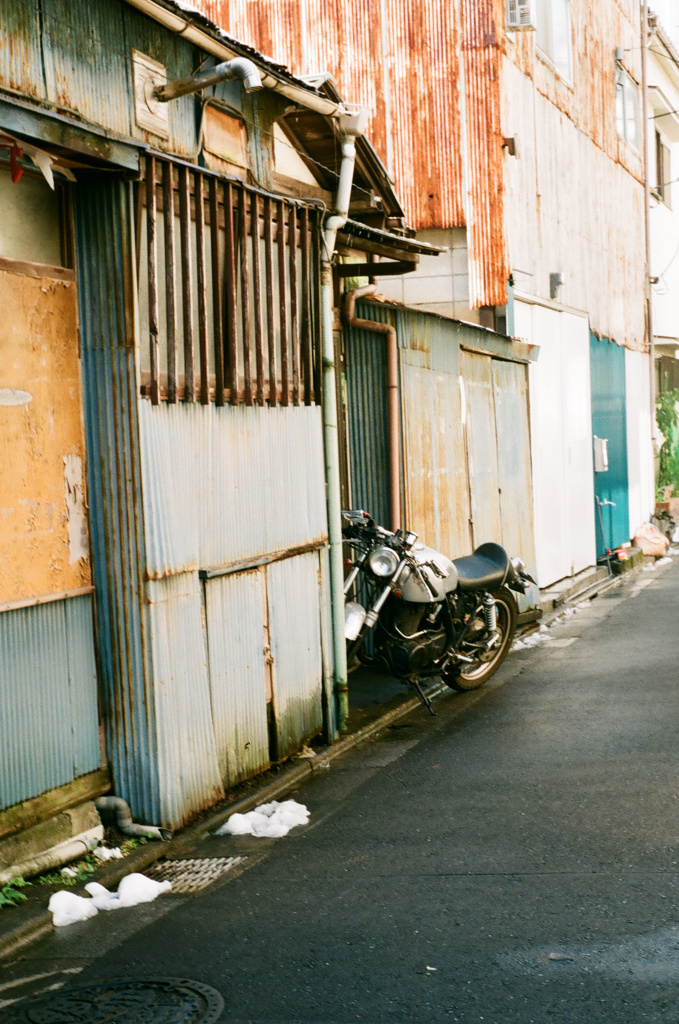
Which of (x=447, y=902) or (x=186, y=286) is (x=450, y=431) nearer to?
(x=186, y=286)

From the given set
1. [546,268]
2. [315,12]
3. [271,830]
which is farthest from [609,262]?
[271,830]

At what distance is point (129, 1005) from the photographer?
4.74 metres

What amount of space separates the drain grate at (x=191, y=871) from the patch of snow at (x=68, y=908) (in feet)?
1.58

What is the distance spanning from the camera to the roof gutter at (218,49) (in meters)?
7.17

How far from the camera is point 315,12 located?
1659 cm

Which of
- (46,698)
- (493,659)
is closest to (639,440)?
(493,659)

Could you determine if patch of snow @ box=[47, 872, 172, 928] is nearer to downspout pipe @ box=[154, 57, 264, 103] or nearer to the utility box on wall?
downspout pipe @ box=[154, 57, 264, 103]

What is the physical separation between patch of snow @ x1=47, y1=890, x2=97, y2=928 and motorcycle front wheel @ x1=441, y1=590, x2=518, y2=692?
5.30m

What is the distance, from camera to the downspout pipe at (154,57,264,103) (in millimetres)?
7098

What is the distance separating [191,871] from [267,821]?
2.74ft

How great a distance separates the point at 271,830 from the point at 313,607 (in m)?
2.37

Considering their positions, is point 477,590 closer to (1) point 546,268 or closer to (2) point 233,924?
(2) point 233,924

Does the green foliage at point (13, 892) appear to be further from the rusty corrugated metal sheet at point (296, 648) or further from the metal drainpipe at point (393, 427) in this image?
the metal drainpipe at point (393, 427)

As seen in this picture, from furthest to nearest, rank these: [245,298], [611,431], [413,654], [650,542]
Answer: [650,542] → [611,431] → [413,654] → [245,298]
